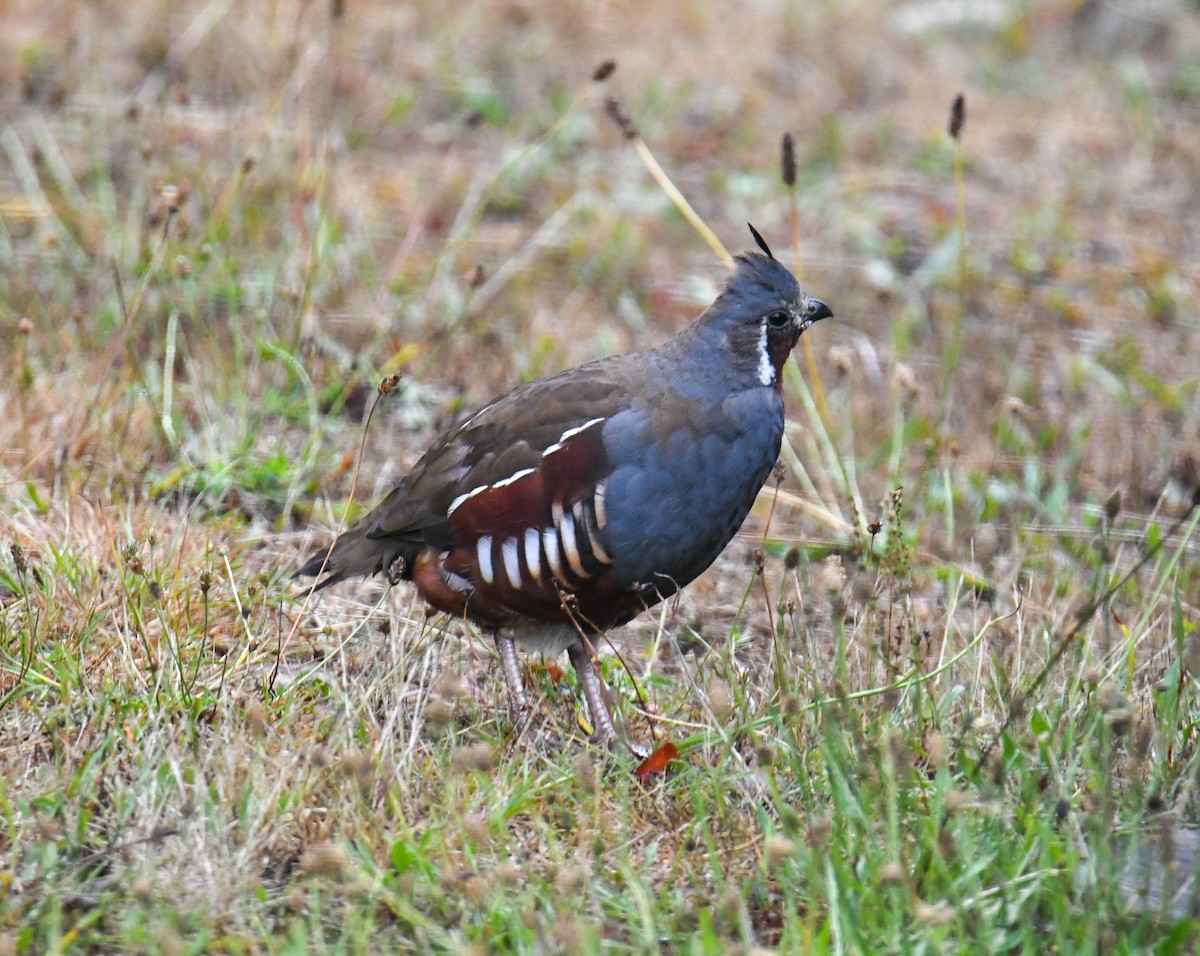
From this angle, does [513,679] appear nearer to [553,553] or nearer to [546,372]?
[553,553]

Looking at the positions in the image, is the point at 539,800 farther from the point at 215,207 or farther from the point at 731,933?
the point at 215,207

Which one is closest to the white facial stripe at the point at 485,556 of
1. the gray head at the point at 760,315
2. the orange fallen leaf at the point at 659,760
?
the orange fallen leaf at the point at 659,760

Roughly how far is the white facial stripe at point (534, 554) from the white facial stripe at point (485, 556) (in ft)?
0.43

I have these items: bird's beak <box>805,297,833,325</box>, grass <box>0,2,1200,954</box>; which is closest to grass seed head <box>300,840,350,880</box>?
grass <box>0,2,1200,954</box>

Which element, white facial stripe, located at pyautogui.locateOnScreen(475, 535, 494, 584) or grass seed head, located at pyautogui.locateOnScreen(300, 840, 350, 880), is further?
white facial stripe, located at pyautogui.locateOnScreen(475, 535, 494, 584)

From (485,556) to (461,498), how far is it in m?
0.21

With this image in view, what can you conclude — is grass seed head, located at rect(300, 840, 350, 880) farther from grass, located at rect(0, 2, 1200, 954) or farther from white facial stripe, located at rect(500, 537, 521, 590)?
white facial stripe, located at rect(500, 537, 521, 590)

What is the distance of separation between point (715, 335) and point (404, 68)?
5.24m

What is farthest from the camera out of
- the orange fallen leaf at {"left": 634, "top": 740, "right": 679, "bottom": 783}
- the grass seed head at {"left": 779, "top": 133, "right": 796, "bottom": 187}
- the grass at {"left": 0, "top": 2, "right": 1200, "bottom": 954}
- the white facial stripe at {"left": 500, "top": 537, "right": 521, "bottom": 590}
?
the grass seed head at {"left": 779, "top": 133, "right": 796, "bottom": 187}

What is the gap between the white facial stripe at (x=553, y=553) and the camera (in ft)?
14.5

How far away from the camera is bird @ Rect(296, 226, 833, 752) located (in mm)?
4387

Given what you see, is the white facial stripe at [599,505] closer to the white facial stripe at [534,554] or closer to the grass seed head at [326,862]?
the white facial stripe at [534,554]

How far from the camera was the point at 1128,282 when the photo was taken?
844 centimetres

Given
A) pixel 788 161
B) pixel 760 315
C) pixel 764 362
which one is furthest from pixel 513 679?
pixel 788 161
